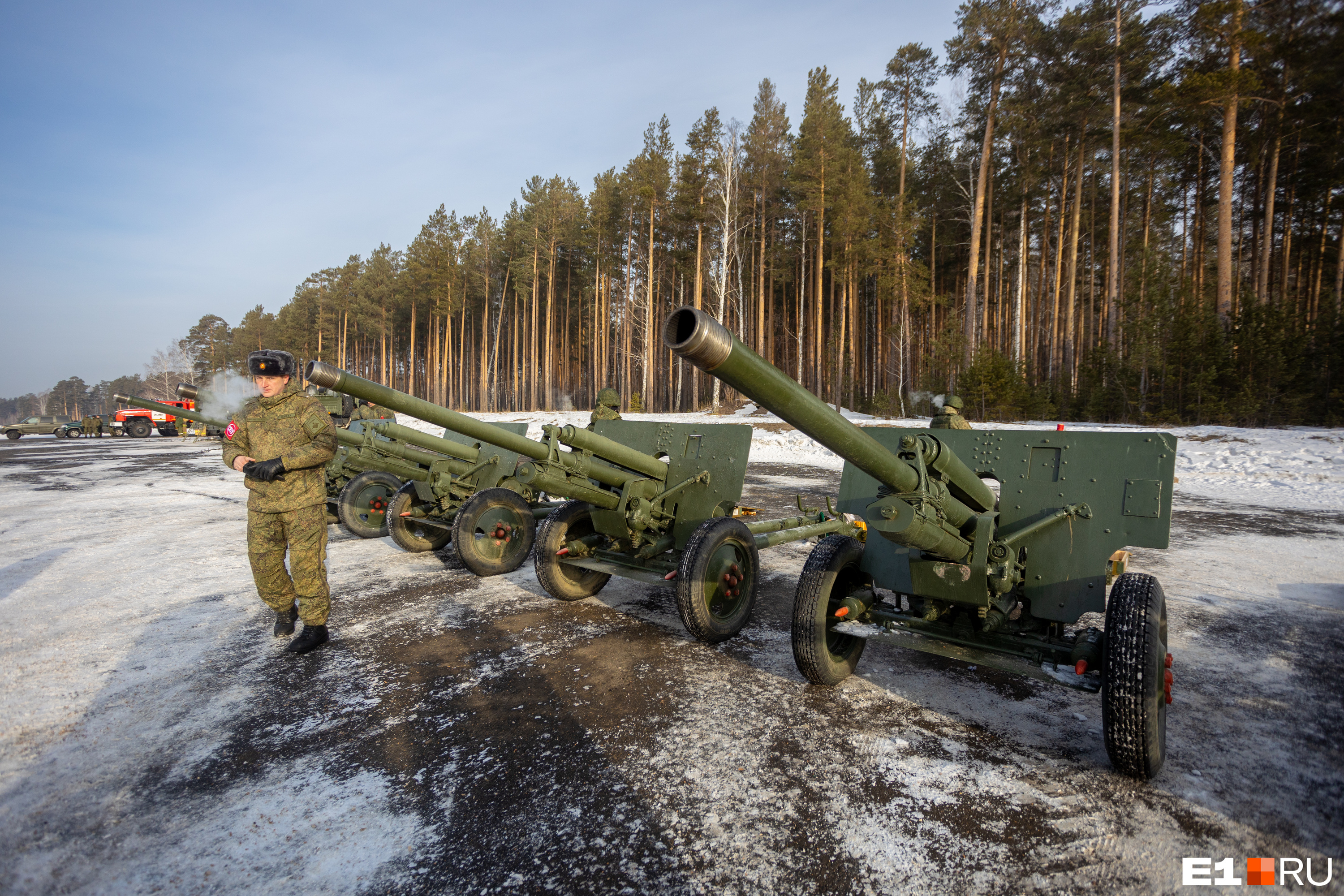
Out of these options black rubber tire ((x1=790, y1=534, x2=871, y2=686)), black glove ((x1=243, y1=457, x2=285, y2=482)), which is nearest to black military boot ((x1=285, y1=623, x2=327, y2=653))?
black glove ((x1=243, y1=457, x2=285, y2=482))

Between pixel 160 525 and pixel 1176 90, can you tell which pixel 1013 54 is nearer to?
pixel 1176 90

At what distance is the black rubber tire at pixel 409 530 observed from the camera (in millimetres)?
7059

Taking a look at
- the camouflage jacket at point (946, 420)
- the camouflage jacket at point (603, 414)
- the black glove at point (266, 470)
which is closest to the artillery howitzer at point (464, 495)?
the black glove at point (266, 470)

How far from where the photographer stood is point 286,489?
13.3ft

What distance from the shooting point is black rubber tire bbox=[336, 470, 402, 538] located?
7926 millimetres

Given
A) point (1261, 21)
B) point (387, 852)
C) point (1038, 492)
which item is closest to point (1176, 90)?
point (1261, 21)

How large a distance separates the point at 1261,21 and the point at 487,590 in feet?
75.4

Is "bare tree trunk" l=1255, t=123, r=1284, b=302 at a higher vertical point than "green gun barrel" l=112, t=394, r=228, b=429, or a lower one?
higher

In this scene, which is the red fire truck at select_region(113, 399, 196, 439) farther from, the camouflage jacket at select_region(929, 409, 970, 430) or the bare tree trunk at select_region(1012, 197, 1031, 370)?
the bare tree trunk at select_region(1012, 197, 1031, 370)

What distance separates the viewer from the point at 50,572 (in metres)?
6.18

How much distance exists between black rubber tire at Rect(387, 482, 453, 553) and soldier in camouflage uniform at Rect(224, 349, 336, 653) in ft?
8.67

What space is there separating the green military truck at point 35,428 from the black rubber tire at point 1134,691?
4923 centimetres

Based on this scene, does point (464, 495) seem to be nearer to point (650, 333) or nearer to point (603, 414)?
point (603, 414)

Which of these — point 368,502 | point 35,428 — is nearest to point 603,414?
point 368,502
